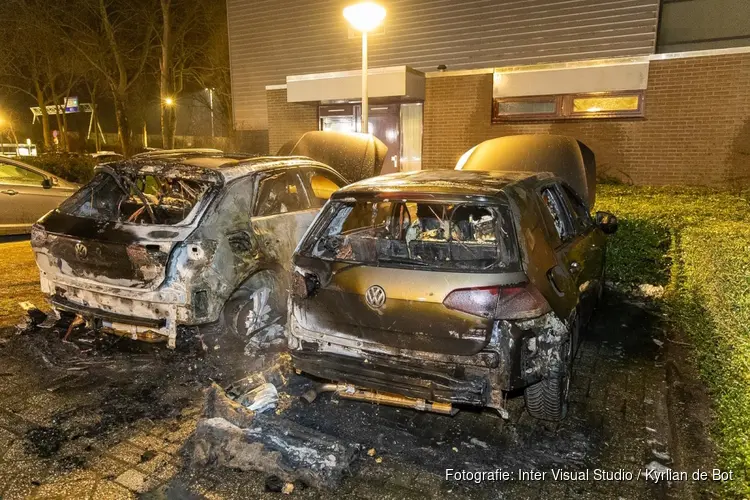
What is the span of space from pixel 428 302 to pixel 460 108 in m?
10.8

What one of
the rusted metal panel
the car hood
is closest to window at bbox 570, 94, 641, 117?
the rusted metal panel

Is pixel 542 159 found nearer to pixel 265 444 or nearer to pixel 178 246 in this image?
pixel 178 246

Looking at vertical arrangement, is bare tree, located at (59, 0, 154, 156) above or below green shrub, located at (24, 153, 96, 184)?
above

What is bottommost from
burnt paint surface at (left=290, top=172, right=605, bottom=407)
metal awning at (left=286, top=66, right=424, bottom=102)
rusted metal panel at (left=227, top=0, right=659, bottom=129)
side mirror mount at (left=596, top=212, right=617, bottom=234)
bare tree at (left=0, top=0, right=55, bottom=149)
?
burnt paint surface at (left=290, top=172, right=605, bottom=407)

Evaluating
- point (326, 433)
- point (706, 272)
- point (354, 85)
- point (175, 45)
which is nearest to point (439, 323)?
point (326, 433)

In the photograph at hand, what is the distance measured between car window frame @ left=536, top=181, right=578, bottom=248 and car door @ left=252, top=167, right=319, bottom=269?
246 cm

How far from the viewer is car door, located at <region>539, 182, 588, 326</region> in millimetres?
3453

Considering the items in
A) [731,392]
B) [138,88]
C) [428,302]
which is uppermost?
[138,88]

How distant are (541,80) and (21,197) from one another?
34.8 feet

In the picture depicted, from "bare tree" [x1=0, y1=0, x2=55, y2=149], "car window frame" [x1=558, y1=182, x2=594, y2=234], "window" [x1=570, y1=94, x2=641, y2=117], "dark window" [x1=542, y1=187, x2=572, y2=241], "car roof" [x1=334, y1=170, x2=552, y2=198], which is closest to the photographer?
"car roof" [x1=334, y1=170, x2=552, y2=198]

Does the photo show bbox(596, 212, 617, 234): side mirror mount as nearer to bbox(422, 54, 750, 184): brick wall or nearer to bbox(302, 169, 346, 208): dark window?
bbox(302, 169, 346, 208): dark window

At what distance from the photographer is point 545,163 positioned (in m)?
7.88

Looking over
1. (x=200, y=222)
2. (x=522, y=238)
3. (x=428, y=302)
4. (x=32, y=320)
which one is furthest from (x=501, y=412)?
(x=32, y=320)

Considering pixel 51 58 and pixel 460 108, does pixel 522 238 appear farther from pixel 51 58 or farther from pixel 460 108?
pixel 51 58
